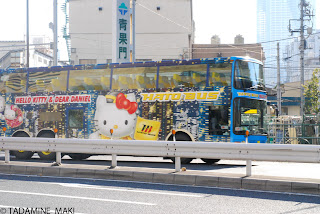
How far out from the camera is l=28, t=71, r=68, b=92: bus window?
56.7 ft

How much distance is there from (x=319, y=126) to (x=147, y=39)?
3217cm

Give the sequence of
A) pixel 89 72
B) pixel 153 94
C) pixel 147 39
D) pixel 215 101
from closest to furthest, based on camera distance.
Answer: pixel 215 101, pixel 153 94, pixel 89 72, pixel 147 39

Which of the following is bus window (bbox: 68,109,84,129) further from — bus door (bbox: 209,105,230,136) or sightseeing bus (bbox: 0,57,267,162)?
bus door (bbox: 209,105,230,136)

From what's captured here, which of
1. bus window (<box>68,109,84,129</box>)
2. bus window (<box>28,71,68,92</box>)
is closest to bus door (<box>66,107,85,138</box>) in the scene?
bus window (<box>68,109,84,129</box>)

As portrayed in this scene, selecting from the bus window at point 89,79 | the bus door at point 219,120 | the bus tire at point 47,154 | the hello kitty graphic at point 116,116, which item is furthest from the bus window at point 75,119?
the bus door at point 219,120

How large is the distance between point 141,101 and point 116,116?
1.22 metres

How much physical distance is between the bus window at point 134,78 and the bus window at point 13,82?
4295 mm

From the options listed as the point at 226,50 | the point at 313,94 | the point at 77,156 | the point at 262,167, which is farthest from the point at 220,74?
the point at 226,50

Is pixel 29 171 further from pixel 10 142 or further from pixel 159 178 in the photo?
pixel 159 178

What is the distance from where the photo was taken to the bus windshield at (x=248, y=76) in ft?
48.6

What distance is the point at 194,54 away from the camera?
55.8 m

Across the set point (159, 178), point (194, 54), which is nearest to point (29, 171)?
point (159, 178)

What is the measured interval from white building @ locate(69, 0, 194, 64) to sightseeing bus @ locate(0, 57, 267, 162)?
3281 cm

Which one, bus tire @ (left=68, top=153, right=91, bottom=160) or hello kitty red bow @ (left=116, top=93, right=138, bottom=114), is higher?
hello kitty red bow @ (left=116, top=93, right=138, bottom=114)
